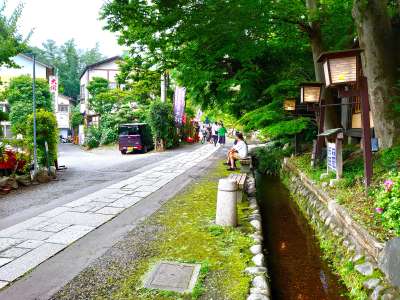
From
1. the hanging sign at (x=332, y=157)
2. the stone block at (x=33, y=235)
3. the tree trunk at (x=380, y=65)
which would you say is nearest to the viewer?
the stone block at (x=33, y=235)

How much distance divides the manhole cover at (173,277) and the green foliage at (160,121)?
2028 cm

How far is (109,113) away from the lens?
3297cm

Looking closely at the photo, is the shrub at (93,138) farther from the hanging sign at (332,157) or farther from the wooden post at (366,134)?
the wooden post at (366,134)

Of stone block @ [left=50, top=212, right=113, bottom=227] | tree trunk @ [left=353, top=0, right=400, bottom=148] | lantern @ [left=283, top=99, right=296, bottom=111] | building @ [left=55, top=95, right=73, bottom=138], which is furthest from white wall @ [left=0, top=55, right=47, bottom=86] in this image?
tree trunk @ [left=353, top=0, right=400, bottom=148]

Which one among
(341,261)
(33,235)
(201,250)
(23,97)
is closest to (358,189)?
(341,261)

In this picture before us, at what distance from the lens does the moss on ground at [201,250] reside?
12.8 ft

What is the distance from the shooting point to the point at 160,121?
80.4 feet

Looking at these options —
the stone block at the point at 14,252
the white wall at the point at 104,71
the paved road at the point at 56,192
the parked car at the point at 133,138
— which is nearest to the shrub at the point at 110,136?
the parked car at the point at 133,138

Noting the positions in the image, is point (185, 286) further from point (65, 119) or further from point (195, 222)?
point (65, 119)

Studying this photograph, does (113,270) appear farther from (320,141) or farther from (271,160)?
(271,160)

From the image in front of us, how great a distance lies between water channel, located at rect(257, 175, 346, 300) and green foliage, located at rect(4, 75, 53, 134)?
94.5 ft

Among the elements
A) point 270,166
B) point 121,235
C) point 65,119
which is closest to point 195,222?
point 121,235

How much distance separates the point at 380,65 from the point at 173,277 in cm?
666

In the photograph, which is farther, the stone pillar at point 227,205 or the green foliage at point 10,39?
the green foliage at point 10,39
